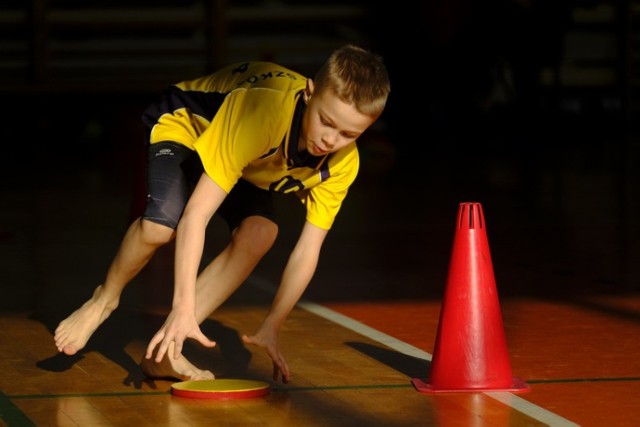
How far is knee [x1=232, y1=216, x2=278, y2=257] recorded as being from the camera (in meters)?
6.19

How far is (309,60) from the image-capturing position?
22719mm

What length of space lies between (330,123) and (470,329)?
3.68ft

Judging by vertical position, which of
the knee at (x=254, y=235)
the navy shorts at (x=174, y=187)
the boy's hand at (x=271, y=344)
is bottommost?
the boy's hand at (x=271, y=344)

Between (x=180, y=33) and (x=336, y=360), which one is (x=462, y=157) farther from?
(x=336, y=360)

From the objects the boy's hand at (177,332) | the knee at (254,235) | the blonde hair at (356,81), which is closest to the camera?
A: the boy's hand at (177,332)

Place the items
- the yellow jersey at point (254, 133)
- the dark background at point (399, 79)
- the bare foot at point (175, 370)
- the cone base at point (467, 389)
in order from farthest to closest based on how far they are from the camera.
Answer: the dark background at point (399, 79)
the bare foot at point (175, 370)
the cone base at point (467, 389)
the yellow jersey at point (254, 133)

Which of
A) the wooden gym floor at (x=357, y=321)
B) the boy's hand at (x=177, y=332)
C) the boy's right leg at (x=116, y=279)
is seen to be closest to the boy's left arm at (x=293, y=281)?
the wooden gym floor at (x=357, y=321)

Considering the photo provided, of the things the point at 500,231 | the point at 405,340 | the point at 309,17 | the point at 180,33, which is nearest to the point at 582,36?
the point at 309,17

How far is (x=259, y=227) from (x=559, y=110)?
17.8 m

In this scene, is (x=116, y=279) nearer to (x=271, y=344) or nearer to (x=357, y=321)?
(x=271, y=344)

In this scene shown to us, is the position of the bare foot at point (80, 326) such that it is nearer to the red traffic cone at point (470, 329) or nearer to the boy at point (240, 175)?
the boy at point (240, 175)

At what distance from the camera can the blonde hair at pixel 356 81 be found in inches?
209

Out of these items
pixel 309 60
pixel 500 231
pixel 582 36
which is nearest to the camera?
pixel 500 231

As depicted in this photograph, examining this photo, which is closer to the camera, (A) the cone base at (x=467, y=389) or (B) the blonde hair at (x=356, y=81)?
(B) the blonde hair at (x=356, y=81)
